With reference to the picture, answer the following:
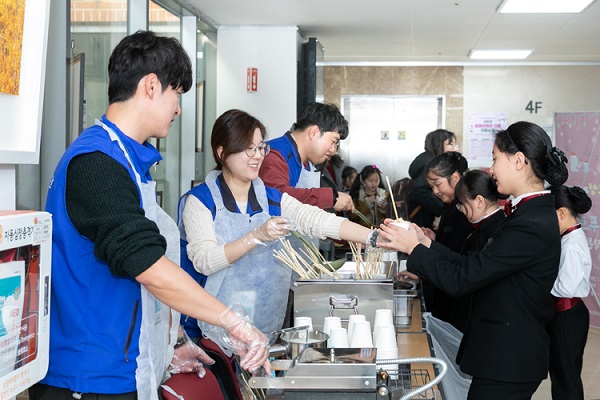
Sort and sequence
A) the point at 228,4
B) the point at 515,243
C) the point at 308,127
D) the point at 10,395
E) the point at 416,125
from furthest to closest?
1. the point at 416,125
2. the point at 228,4
3. the point at 308,127
4. the point at 515,243
5. the point at 10,395

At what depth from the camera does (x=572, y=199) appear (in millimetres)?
3736

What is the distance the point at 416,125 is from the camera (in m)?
9.59

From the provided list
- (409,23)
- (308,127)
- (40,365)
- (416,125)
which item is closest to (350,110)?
(416,125)

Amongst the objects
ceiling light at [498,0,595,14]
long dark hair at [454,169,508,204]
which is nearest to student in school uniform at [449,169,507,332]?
long dark hair at [454,169,508,204]

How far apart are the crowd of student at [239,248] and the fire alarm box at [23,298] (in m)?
0.08

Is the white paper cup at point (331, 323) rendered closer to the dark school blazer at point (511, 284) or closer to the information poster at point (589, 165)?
the dark school blazer at point (511, 284)

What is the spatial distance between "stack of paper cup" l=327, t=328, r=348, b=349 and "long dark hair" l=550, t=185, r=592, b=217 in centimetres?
190

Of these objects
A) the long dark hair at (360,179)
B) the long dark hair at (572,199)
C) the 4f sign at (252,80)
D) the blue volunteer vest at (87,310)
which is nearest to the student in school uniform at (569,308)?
the long dark hair at (572,199)

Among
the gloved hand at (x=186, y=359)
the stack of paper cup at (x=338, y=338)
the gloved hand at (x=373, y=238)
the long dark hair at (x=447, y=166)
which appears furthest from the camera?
the long dark hair at (x=447, y=166)

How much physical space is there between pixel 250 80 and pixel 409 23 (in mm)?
1523

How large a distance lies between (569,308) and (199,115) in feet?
11.6

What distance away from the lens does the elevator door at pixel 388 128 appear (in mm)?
9536

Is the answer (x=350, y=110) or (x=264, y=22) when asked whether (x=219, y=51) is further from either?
(x=350, y=110)

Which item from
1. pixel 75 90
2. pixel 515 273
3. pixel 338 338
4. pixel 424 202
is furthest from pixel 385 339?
pixel 424 202
